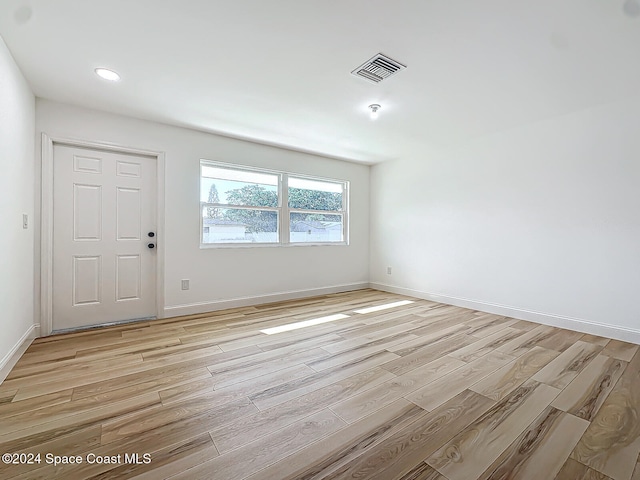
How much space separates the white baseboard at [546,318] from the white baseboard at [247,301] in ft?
4.56

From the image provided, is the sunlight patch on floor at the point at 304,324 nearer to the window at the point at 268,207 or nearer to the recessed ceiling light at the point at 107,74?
the window at the point at 268,207

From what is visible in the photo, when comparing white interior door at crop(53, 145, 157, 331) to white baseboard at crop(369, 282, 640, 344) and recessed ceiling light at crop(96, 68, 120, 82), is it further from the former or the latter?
white baseboard at crop(369, 282, 640, 344)

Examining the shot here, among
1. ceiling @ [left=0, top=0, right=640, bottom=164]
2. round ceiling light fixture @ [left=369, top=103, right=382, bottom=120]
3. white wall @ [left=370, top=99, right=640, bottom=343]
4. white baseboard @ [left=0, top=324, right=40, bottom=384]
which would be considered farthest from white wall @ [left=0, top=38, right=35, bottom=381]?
white wall @ [left=370, top=99, right=640, bottom=343]

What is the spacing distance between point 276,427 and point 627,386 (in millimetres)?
2481

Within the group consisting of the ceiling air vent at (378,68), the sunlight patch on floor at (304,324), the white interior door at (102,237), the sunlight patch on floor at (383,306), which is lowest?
the sunlight patch on floor at (304,324)

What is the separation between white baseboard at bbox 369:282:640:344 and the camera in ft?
9.67

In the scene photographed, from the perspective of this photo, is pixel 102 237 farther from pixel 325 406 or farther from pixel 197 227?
pixel 325 406

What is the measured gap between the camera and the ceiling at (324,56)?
5.98 ft

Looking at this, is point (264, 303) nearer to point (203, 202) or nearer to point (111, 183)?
point (203, 202)

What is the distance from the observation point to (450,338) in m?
2.97

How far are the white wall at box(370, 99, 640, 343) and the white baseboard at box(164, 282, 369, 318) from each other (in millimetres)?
A: 1247

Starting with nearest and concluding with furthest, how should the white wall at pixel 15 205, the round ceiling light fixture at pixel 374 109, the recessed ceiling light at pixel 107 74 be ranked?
1. the white wall at pixel 15 205
2. the recessed ceiling light at pixel 107 74
3. the round ceiling light fixture at pixel 374 109

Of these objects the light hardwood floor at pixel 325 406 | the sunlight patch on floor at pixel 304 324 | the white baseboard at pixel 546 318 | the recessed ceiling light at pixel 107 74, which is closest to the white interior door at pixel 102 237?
the light hardwood floor at pixel 325 406

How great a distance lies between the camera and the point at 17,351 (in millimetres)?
2510
